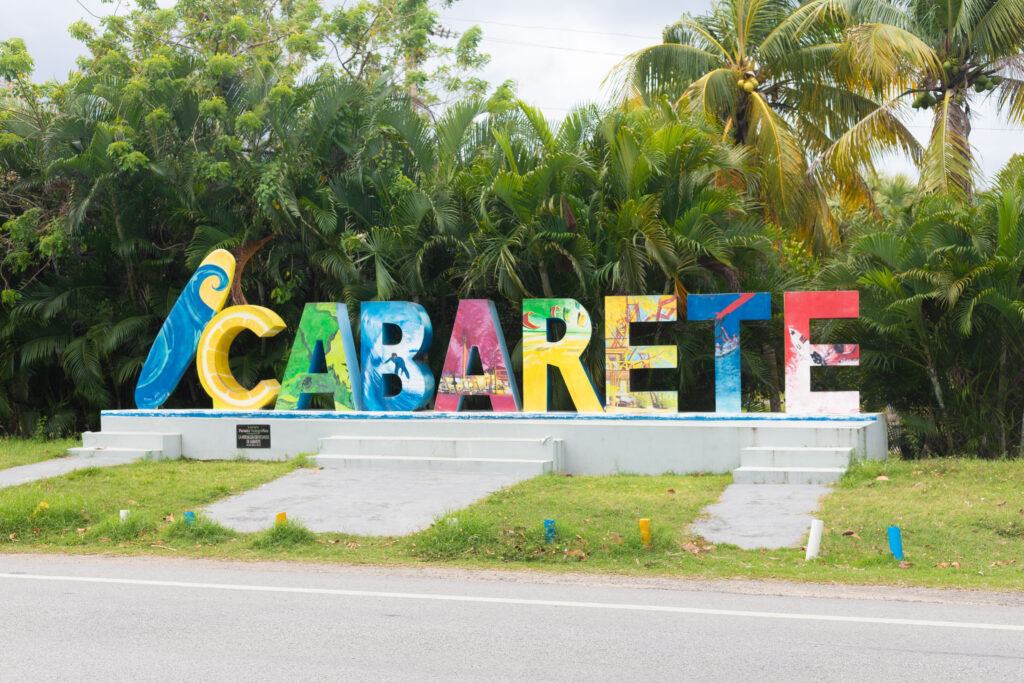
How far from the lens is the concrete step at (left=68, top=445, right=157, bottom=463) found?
16.2 metres

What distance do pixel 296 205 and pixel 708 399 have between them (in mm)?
7779

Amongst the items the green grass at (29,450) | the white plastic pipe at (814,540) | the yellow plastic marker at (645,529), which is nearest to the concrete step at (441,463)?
the yellow plastic marker at (645,529)

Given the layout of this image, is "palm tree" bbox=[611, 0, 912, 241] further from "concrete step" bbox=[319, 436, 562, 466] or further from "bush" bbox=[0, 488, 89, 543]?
"bush" bbox=[0, 488, 89, 543]

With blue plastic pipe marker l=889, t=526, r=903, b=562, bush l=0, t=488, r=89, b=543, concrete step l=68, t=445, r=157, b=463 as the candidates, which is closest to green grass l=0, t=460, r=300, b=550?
bush l=0, t=488, r=89, b=543

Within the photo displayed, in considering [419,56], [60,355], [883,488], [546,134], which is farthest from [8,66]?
[883,488]

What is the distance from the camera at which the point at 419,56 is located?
2123cm

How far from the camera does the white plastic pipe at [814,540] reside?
8966 mm

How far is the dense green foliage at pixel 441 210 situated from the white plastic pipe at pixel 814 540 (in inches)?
241

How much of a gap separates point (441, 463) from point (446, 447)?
0.97ft

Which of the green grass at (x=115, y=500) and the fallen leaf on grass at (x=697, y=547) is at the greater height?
the green grass at (x=115, y=500)

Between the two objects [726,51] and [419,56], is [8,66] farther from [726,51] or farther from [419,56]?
[726,51]

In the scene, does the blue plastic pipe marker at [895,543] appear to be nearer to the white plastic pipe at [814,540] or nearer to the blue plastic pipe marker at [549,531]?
the white plastic pipe at [814,540]

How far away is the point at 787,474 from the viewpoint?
41.7 feet

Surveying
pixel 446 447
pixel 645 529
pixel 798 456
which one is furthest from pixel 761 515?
pixel 446 447
